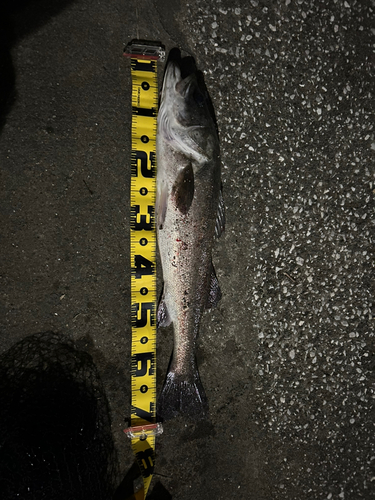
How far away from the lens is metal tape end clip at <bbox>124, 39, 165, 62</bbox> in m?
2.75

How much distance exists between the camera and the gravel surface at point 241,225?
8.83 ft

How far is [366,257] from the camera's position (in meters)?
3.49

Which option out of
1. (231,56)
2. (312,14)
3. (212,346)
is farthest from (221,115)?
(212,346)

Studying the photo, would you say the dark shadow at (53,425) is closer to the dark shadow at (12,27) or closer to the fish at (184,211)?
the fish at (184,211)

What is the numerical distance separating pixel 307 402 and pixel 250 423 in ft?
2.25

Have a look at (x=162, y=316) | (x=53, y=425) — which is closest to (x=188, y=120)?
(x=162, y=316)

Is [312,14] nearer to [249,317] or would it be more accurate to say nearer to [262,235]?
[262,235]

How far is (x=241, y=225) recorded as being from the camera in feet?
10.4

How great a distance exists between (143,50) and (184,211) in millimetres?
1516

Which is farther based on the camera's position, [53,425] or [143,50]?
[143,50]

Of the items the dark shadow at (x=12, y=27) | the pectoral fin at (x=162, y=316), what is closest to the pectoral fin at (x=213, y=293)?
the pectoral fin at (x=162, y=316)

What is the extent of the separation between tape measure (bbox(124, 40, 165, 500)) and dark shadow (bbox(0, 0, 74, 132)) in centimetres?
74

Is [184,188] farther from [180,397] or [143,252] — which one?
[180,397]

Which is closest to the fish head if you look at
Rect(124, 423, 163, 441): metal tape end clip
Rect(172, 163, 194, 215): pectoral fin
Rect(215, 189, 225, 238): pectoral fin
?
Rect(172, 163, 194, 215): pectoral fin
